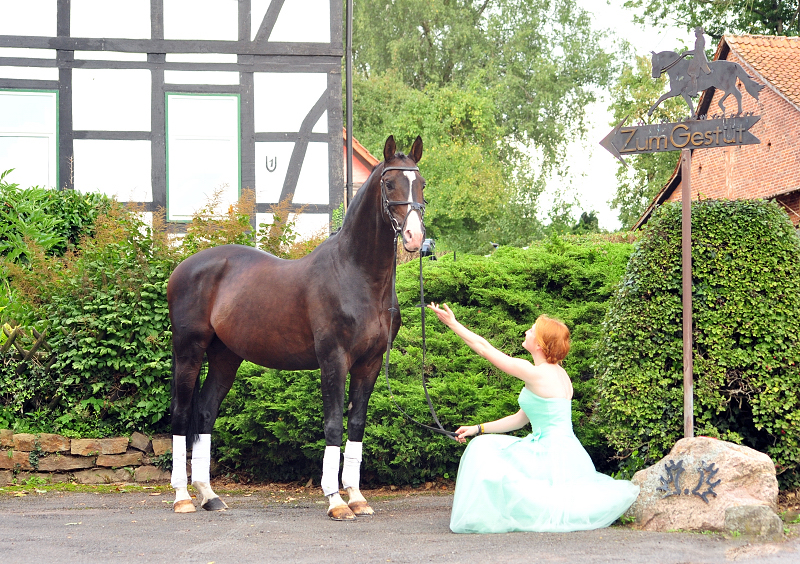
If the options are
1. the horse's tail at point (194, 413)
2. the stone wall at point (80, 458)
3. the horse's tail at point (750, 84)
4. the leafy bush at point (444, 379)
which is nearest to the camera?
the horse's tail at point (750, 84)

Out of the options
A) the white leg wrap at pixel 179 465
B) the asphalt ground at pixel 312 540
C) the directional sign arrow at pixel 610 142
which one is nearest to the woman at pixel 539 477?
the asphalt ground at pixel 312 540

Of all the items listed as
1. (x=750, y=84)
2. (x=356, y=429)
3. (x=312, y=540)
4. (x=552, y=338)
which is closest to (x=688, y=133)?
(x=750, y=84)

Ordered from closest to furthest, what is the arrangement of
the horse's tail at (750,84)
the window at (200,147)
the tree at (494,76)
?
the horse's tail at (750,84)
the window at (200,147)
the tree at (494,76)

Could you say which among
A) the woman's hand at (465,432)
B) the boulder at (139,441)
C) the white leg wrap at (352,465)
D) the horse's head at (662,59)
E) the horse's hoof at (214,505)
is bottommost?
the horse's hoof at (214,505)

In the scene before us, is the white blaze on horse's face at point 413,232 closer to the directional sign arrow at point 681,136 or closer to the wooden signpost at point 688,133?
the directional sign arrow at point 681,136

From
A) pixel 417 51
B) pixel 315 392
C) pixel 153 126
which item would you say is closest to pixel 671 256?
pixel 315 392

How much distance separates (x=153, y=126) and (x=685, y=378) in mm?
10987

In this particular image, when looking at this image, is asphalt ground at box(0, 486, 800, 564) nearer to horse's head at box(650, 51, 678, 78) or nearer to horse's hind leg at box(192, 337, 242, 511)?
horse's hind leg at box(192, 337, 242, 511)

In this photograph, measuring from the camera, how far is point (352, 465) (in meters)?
5.55

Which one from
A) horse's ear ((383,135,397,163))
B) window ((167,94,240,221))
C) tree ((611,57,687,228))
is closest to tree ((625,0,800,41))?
tree ((611,57,687,228))

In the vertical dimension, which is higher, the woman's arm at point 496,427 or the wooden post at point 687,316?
the wooden post at point 687,316

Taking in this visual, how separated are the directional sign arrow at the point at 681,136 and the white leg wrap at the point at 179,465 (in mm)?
3914

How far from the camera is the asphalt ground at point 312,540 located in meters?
4.23

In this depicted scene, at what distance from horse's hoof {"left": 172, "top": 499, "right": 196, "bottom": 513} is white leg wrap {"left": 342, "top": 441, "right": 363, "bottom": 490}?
1.25 m
